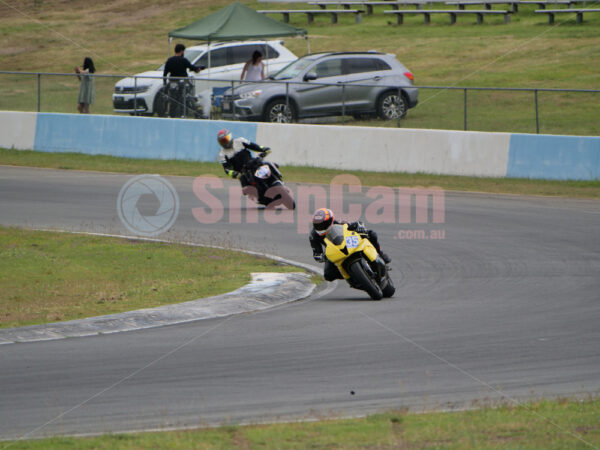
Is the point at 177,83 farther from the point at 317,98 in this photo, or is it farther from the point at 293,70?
the point at 317,98

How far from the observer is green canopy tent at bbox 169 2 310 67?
28.1 metres

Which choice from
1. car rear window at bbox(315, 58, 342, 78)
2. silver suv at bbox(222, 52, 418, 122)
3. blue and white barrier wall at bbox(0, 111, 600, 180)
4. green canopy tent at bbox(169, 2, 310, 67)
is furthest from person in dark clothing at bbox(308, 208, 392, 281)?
green canopy tent at bbox(169, 2, 310, 67)

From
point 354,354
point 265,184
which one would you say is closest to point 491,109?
point 265,184

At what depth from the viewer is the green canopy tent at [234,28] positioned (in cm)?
2811

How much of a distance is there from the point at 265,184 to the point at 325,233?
6423 mm

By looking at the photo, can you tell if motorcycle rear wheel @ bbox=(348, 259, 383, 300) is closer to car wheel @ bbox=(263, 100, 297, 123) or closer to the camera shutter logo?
the camera shutter logo

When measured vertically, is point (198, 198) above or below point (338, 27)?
below

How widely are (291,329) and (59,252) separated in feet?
17.8

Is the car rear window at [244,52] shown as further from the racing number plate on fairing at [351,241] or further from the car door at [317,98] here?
the racing number plate on fairing at [351,241]

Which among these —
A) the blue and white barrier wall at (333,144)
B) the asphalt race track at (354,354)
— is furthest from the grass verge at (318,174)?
the asphalt race track at (354,354)

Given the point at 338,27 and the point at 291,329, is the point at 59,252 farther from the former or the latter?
the point at 338,27

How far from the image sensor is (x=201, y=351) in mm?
8055

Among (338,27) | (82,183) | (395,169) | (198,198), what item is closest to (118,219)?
(198,198)

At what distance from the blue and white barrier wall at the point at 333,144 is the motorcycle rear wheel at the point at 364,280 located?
431 inches
